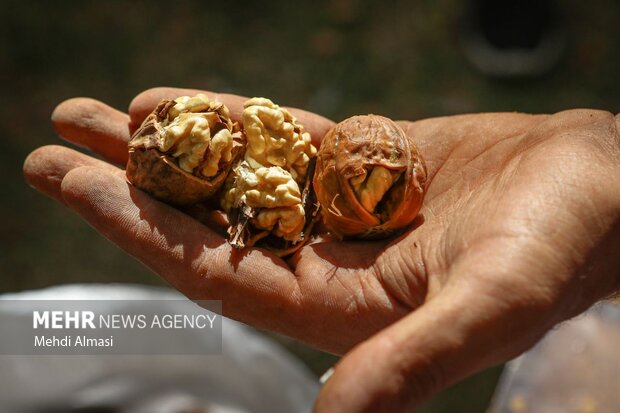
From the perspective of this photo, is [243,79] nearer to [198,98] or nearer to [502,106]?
[502,106]

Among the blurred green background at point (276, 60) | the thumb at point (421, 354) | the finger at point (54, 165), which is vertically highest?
the thumb at point (421, 354)

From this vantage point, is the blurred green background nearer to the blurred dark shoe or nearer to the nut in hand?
the blurred dark shoe

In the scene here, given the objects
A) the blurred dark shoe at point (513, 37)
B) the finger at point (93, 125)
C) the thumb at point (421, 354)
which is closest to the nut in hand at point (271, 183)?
the finger at point (93, 125)

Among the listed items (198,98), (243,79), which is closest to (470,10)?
(243,79)

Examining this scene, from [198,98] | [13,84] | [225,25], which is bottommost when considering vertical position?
[13,84]

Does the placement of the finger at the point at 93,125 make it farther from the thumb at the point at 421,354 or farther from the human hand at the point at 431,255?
the thumb at the point at 421,354
